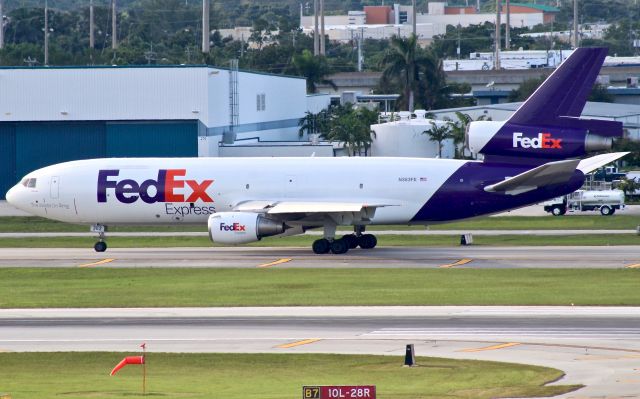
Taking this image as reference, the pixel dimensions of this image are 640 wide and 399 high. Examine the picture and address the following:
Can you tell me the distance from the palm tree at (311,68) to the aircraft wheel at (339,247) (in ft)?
292

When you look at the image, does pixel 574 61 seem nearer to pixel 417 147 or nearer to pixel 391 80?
pixel 417 147

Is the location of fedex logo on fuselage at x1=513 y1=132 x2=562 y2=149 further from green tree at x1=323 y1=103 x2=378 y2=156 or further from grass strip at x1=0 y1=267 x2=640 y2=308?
green tree at x1=323 y1=103 x2=378 y2=156

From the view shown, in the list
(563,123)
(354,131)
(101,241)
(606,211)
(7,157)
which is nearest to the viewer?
(563,123)

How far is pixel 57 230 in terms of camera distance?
229ft

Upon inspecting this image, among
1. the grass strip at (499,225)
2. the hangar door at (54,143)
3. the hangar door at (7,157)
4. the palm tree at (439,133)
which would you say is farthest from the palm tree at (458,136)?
the hangar door at (7,157)

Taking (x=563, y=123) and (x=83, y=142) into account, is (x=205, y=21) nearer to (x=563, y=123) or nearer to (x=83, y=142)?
(x=83, y=142)

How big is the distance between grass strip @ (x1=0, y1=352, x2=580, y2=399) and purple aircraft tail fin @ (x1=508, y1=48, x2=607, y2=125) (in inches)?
1049

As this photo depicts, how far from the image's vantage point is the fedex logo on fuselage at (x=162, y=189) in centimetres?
5494

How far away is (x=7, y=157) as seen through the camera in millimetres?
87375

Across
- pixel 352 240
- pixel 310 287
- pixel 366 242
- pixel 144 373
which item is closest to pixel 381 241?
pixel 366 242

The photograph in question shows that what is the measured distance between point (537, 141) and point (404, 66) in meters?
74.6

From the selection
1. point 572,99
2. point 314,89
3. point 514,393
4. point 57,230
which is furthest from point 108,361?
point 314,89

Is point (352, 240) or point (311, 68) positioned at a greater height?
point (311, 68)

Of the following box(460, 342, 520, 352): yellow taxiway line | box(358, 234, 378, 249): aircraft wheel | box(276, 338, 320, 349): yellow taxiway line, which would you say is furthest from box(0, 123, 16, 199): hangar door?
box(460, 342, 520, 352): yellow taxiway line
